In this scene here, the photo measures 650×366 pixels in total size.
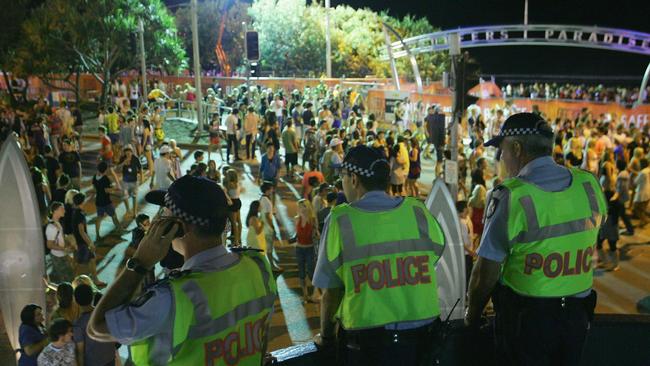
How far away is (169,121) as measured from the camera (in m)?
27.8

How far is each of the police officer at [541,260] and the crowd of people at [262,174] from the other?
0.67 metres

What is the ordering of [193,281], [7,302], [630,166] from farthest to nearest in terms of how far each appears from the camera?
[630,166] < [7,302] < [193,281]

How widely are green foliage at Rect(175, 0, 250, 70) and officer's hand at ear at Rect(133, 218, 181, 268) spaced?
47.7 metres

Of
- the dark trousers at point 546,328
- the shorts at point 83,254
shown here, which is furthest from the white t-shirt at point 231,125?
the dark trousers at point 546,328

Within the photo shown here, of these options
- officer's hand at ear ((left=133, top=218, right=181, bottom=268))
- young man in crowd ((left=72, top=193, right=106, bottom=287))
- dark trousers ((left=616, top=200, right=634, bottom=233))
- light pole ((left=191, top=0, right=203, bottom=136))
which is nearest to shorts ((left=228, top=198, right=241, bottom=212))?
officer's hand at ear ((left=133, top=218, right=181, bottom=268))

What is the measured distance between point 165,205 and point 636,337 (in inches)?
94.9

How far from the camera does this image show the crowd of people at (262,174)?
690cm

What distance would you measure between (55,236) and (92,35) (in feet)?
79.8

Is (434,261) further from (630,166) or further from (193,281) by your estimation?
(630,166)

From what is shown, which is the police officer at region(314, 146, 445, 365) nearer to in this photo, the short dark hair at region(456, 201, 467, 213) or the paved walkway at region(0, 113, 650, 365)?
the paved walkway at region(0, 113, 650, 365)

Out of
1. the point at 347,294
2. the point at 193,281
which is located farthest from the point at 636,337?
the point at 193,281

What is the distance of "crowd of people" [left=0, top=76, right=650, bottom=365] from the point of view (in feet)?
22.6

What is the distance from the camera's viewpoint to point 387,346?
9.07 feet

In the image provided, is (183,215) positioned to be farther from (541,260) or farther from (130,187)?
(130,187)
